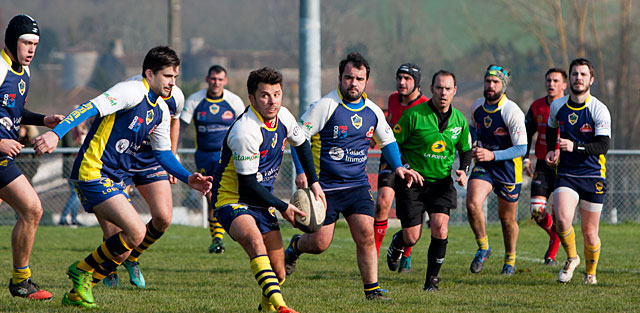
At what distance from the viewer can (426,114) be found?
27.0 feet

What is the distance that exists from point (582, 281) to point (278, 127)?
4062 millimetres

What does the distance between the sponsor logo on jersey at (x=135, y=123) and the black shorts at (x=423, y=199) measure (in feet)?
9.26

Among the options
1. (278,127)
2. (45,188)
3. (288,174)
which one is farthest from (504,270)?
(45,188)

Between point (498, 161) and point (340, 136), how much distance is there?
297cm

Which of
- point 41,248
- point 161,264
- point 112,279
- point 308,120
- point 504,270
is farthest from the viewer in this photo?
point 41,248

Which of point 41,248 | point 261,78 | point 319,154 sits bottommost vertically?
point 41,248

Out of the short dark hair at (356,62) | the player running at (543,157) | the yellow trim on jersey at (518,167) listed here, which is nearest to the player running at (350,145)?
the short dark hair at (356,62)

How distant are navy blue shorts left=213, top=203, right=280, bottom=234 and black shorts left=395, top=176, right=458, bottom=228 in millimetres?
2091

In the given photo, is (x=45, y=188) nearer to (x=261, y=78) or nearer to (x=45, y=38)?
(x=261, y=78)

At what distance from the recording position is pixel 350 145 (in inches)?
286

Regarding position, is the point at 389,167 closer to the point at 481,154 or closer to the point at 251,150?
the point at 481,154

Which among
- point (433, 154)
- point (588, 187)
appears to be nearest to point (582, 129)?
point (588, 187)

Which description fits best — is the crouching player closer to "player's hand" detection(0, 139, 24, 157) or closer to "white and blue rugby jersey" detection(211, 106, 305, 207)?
"white and blue rugby jersey" detection(211, 106, 305, 207)

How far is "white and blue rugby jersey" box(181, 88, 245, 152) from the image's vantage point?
11781mm
